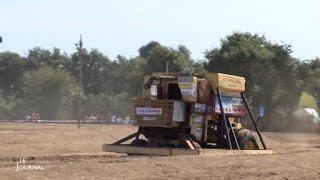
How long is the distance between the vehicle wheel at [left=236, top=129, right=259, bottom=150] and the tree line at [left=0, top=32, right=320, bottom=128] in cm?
2748

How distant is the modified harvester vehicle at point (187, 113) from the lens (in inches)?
737

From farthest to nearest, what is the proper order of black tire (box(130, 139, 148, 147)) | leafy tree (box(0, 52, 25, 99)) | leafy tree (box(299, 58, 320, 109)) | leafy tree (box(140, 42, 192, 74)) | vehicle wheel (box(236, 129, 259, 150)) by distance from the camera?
1. leafy tree (box(0, 52, 25, 99))
2. leafy tree (box(140, 42, 192, 74))
3. leafy tree (box(299, 58, 320, 109))
4. vehicle wheel (box(236, 129, 259, 150))
5. black tire (box(130, 139, 148, 147))

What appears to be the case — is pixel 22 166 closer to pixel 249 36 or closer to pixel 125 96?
pixel 249 36

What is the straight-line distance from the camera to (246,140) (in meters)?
20.6

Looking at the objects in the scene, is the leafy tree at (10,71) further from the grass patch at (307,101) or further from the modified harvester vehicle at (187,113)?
the modified harvester vehicle at (187,113)

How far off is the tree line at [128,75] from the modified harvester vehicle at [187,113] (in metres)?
28.3

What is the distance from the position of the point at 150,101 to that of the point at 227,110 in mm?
2895

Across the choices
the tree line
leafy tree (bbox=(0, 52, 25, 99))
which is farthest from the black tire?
leafy tree (bbox=(0, 52, 25, 99))

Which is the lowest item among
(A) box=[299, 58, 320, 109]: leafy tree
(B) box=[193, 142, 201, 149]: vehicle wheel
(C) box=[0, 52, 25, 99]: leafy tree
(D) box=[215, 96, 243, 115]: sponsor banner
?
(B) box=[193, 142, 201, 149]: vehicle wheel

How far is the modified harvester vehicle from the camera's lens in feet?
61.4

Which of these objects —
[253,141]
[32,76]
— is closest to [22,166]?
[253,141]

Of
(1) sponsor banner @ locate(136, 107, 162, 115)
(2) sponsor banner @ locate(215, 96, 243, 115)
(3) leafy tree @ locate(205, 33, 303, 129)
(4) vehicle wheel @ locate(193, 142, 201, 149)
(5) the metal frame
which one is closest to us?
(1) sponsor banner @ locate(136, 107, 162, 115)

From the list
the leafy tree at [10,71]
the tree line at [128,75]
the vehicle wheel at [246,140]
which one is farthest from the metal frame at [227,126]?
the leafy tree at [10,71]

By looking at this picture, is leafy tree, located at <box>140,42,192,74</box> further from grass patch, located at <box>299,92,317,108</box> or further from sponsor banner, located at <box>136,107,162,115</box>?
sponsor banner, located at <box>136,107,162,115</box>
